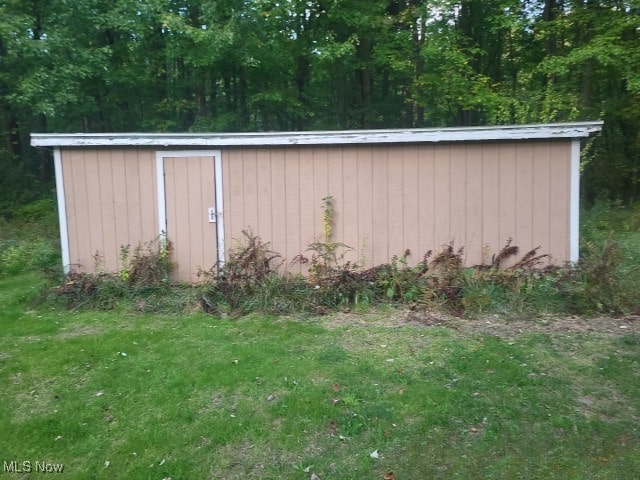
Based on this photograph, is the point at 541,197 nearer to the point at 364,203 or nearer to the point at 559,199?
the point at 559,199

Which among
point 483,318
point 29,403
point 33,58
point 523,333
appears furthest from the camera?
point 33,58

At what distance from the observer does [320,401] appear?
390 centimetres

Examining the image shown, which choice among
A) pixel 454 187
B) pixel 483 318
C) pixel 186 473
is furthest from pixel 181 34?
pixel 186 473

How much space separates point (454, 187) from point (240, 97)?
10.1 meters

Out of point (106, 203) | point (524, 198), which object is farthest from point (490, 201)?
point (106, 203)

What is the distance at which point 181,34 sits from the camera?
12.6 meters

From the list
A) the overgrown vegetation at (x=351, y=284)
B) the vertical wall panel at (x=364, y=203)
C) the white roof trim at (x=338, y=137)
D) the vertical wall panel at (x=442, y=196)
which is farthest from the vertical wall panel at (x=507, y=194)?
the vertical wall panel at (x=364, y=203)

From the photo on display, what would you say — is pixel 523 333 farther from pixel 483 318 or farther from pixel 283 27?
pixel 283 27

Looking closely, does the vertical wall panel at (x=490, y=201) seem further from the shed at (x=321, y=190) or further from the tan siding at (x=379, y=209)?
the tan siding at (x=379, y=209)

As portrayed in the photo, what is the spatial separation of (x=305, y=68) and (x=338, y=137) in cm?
929

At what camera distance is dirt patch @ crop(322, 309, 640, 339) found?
207 inches

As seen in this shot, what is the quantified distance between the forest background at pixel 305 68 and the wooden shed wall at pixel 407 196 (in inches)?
234

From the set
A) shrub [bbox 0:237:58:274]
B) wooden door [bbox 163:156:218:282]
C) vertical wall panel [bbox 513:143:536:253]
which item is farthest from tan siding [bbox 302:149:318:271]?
shrub [bbox 0:237:58:274]

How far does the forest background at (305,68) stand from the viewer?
11.9 meters
